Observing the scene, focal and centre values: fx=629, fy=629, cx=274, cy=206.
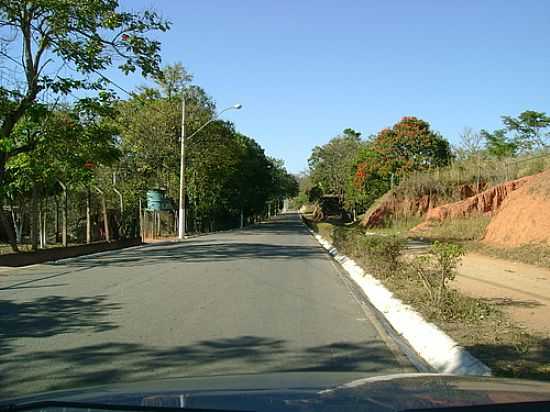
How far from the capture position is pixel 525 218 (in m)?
24.9

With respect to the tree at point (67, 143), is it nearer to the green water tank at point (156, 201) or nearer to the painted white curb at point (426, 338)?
the painted white curb at point (426, 338)

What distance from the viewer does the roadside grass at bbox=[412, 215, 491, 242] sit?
104 ft

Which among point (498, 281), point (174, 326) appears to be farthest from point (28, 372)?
point (498, 281)

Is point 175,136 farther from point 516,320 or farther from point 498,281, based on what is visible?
point 516,320

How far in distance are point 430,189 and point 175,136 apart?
2002 cm

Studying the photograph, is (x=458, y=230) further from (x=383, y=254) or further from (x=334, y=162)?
(x=334, y=162)

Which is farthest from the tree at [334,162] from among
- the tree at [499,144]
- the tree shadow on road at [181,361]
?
the tree shadow on road at [181,361]

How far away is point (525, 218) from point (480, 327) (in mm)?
17397

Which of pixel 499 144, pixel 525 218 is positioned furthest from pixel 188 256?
pixel 499 144

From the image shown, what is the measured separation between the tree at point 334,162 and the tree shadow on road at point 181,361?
68408 mm

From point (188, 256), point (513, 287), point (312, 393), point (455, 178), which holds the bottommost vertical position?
point (513, 287)

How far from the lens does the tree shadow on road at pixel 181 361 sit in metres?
6.34

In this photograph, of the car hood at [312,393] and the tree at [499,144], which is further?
the tree at [499,144]

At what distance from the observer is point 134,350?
7.63 metres
